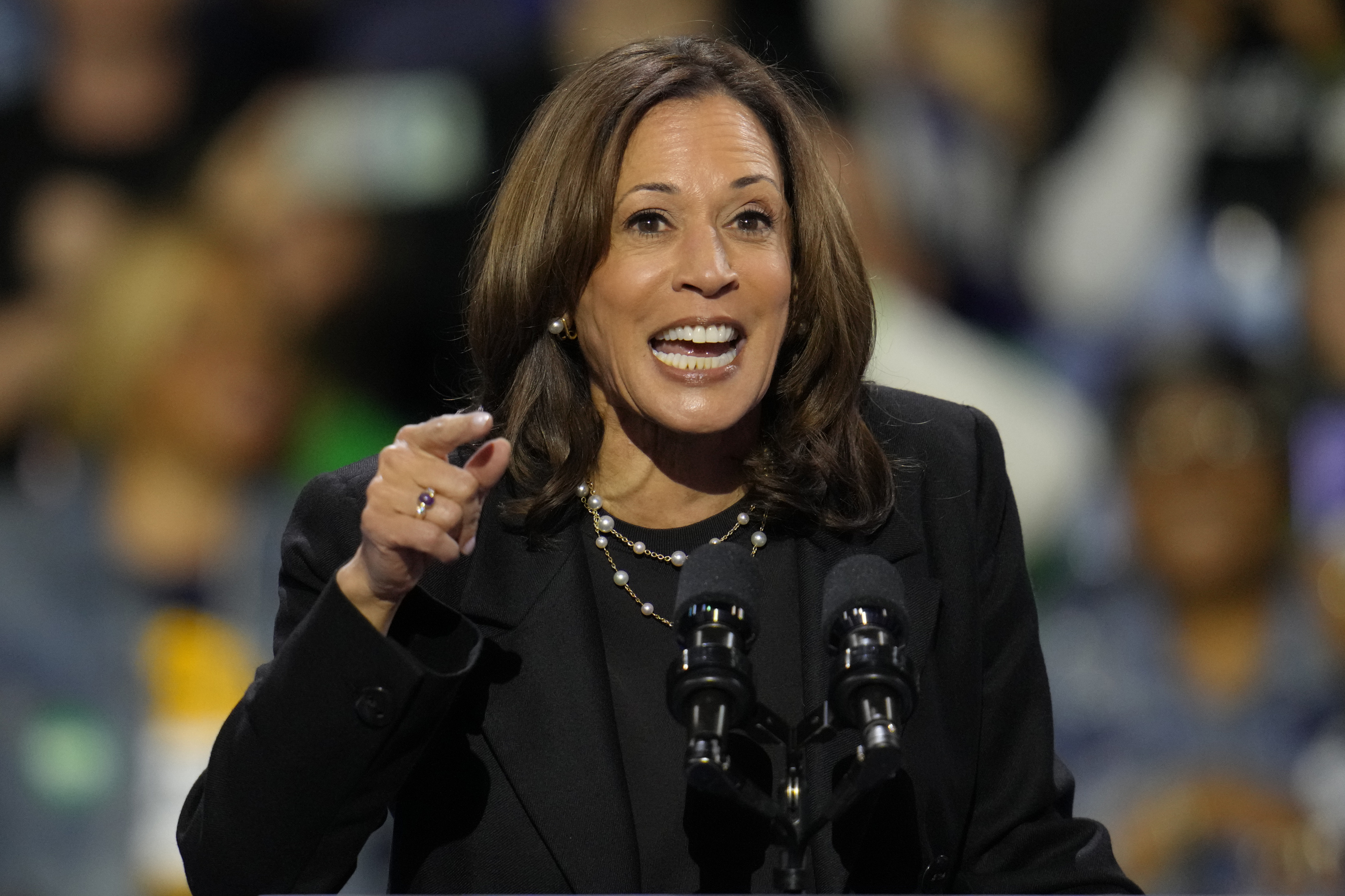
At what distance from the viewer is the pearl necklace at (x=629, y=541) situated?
2.15 m

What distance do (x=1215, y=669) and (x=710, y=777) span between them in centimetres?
321

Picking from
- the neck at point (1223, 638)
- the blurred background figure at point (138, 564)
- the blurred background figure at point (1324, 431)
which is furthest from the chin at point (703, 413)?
the blurred background figure at point (1324, 431)

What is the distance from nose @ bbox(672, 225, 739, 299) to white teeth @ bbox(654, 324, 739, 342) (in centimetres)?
4

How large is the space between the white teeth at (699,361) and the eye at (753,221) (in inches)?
7.2

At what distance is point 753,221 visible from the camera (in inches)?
85.2

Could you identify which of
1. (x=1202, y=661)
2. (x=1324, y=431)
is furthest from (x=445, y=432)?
(x=1324, y=431)

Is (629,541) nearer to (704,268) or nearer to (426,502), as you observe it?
(704,268)

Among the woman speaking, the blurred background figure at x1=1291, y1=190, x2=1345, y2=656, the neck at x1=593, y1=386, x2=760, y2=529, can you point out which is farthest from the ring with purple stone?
the blurred background figure at x1=1291, y1=190, x2=1345, y2=656

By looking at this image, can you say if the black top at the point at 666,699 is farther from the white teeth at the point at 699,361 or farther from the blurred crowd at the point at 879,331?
the blurred crowd at the point at 879,331

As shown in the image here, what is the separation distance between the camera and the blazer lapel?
1872mm

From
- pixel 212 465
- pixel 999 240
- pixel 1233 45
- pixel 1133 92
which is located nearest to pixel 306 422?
pixel 212 465

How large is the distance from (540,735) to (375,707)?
276mm

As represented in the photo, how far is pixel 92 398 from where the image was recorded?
4156 millimetres

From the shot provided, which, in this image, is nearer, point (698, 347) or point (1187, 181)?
point (698, 347)
